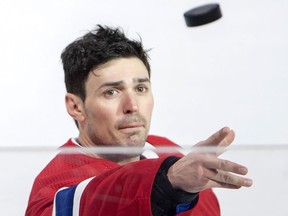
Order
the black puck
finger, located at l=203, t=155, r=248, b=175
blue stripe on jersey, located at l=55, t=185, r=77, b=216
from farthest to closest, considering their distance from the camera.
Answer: the black puck, blue stripe on jersey, located at l=55, t=185, r=77, b=216, finger, located at l=203, t=155, r=248, b=175

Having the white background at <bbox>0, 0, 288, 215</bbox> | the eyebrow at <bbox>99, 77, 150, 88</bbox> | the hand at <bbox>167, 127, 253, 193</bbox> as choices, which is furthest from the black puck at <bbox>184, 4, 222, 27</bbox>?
the hand at <bbox>167, 127, 253, 193</bbox>

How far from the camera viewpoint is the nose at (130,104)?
672mm

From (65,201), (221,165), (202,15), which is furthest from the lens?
(202,15)

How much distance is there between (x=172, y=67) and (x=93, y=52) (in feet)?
0.35

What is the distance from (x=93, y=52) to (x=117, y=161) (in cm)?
15

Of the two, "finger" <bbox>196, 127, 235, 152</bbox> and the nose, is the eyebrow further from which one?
"finger" <bbox>196, 127, 235, 152</bbox>

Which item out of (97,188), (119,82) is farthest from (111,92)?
(97,188)

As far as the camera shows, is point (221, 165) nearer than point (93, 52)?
Yes

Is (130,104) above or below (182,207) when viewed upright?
above

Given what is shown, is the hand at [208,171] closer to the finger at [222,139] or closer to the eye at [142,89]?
the finger at [222,139]

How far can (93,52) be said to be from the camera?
27.5 inches

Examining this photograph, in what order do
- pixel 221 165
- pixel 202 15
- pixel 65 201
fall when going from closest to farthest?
pixel 221 165, pixel 65 201, pixel 202 15

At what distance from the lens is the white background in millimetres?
672

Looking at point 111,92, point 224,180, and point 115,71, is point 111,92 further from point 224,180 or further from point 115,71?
point 224,180
